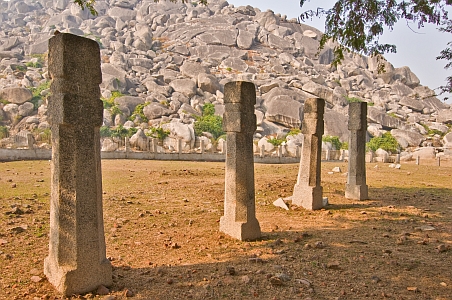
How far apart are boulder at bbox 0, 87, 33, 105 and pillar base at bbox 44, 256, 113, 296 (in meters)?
38.2

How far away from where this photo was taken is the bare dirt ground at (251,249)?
14.4 ft

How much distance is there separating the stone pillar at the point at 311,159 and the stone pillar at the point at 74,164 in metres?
6.22

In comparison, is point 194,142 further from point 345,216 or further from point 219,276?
point 219,276

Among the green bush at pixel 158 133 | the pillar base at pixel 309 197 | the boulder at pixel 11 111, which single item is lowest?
the pillar base at pixel 309 197

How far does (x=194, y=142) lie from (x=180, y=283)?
1084 inches

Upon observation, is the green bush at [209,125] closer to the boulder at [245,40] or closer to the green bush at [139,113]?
the green bush at [139,113]

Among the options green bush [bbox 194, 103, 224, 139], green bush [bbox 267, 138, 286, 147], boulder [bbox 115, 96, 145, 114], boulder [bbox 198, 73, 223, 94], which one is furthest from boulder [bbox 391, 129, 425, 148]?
boulder [bbox 115, 96, 145, 114]

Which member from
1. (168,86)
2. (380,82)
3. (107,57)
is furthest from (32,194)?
(380,82)

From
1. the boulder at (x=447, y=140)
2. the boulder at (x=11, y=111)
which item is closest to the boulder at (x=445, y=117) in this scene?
the boulder at (x=447, y=140)

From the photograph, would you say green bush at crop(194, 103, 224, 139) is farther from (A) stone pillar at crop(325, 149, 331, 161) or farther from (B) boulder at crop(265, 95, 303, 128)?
(A) stone pillar at crop(325, 149, 331, 161)

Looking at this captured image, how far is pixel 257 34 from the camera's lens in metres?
69.5

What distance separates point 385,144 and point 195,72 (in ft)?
85.2

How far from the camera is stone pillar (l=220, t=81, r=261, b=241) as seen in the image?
20.7ft

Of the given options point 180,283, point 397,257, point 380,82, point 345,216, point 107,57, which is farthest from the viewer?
point 380,82
